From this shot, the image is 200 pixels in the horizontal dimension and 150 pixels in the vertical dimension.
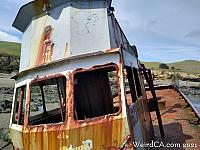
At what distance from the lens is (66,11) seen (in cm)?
548

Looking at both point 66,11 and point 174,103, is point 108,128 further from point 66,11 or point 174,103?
point 174,103

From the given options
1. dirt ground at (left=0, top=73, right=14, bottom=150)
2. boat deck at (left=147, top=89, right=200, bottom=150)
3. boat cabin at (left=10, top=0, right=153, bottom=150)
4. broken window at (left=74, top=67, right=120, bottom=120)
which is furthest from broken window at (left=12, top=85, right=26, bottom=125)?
dirt ground at (left=0, top=73, right=14, bottom=150)

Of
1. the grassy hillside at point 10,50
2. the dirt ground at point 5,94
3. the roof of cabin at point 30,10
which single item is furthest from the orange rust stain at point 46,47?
the grassy hillside at point 10,50

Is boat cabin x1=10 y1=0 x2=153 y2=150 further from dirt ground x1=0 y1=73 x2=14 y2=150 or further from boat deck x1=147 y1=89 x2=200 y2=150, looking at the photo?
dirt ground x1=0 y1=73 x2=14 y2=150

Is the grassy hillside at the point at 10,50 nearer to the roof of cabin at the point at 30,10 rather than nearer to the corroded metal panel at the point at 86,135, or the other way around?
the roof of cabin at the point at 30,10

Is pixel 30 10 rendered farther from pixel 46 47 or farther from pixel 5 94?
pixel 5 94

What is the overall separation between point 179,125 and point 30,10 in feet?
19.5

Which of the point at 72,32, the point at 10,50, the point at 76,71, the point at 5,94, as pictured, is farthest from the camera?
the point at 10,50

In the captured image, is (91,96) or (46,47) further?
(91,96)

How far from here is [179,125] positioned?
398 inches

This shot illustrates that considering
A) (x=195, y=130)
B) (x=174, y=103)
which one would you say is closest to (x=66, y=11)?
(x=195, y=130)

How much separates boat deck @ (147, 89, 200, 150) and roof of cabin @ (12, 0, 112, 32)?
13.6 ft

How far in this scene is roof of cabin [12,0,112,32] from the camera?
5.72 m

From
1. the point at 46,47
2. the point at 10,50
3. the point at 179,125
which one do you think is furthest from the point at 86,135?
the point at 10,50
